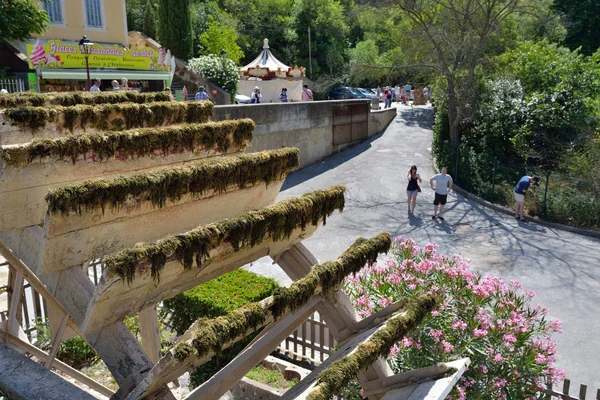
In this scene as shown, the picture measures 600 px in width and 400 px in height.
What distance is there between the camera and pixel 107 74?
A: 19.5 m

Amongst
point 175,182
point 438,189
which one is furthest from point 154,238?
point 438,189

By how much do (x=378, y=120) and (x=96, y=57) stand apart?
11554 mm

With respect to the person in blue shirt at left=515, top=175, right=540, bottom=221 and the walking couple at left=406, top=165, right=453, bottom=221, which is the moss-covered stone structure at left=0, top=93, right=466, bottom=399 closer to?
the walking couple at left=406, top=165, right=453, bottom=221

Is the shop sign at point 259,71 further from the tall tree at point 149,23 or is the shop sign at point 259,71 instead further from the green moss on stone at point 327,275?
the green moss on stone at point 327,275

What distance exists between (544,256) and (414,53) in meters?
11.7

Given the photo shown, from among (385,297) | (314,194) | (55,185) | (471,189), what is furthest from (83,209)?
(471,189)

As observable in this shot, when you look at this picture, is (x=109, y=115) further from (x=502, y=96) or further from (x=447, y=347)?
(x=502, y=96)

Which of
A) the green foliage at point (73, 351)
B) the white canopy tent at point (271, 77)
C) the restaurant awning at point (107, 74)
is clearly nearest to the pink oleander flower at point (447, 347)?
→ the green foliage at point (73, 351)

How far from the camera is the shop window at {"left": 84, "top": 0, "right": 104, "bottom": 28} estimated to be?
22.2m

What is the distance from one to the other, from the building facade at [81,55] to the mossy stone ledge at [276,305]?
13535 millimetres

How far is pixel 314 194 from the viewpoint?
4.74 metres

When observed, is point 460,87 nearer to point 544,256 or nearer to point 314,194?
point 544,256

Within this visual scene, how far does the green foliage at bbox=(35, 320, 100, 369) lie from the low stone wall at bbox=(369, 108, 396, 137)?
17.8 m

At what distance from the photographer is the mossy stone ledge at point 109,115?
477 cm
